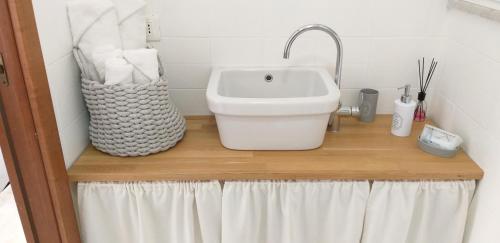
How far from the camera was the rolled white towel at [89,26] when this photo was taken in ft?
3.68

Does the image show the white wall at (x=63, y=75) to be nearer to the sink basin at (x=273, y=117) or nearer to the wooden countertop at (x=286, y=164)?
the wooden countertop at (x=286, y=164)

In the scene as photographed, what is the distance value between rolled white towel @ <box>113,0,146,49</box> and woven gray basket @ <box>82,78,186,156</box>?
0.20m

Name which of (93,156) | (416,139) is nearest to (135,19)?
(93,156)

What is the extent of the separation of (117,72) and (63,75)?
0.52 ft

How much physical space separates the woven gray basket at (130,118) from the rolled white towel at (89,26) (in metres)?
0.08

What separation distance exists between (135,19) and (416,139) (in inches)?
39.6

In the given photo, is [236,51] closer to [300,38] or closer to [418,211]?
[300,38]

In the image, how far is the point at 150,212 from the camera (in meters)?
1.19

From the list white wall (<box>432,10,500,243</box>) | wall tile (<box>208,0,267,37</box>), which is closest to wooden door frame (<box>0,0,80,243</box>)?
wall tile (<box>208,0,267,37</box>)

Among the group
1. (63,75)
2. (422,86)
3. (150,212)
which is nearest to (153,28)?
(63,75)

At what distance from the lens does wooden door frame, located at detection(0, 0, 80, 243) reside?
→ 892mm

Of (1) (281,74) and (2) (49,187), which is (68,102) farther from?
(1) (281,74)

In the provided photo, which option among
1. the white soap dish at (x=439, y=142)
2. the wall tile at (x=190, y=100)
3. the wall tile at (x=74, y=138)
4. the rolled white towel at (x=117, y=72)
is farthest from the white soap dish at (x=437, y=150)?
the wall tile at (x=74, y=138)

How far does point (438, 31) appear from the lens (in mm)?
1392
